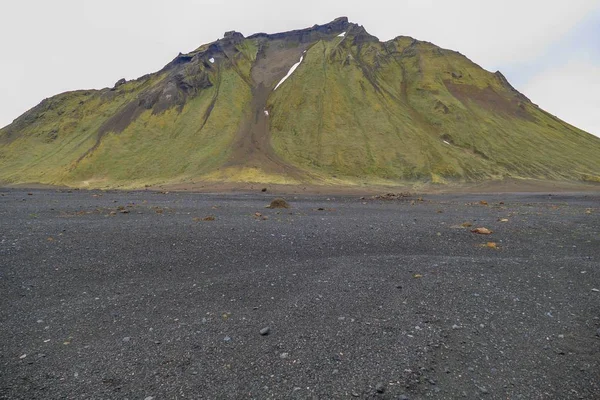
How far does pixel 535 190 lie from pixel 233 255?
126 feet

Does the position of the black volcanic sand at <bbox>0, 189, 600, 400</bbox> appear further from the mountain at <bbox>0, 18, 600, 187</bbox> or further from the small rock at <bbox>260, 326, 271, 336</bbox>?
the mountain at <bbox>0, 18, 600, 187</bbox>

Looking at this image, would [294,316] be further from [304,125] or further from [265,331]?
[304,125]

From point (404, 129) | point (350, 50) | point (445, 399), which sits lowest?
point (445, 399)

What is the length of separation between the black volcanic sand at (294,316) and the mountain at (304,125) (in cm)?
3067

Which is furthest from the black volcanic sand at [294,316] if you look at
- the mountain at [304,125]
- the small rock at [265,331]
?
the mountain at [304,125]

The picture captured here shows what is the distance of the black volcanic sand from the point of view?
444cm

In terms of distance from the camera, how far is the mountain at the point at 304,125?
1825 inches

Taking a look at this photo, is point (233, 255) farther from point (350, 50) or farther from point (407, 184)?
point (350, 50)

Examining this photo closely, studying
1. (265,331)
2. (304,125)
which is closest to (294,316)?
(265,331)

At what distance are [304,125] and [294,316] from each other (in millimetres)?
49409

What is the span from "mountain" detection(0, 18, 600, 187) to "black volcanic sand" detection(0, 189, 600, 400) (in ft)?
101

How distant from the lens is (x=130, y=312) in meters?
6.34

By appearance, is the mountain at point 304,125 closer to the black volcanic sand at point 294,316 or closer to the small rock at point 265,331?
the black volcanic sand at point 294,316

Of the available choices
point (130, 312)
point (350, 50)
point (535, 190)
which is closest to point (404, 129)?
point (535, 190)
